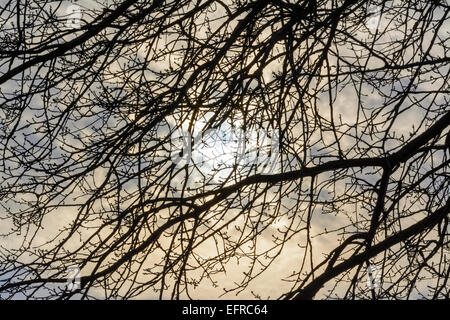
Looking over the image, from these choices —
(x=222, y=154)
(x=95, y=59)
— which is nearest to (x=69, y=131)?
(x=95, y=59)

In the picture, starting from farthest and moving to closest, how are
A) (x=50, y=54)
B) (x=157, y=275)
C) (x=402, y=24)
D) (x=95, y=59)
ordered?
1. (x=402, y=24)
2. (x=95, y=59)
3. (x=50, y=54)
4. (x=157, y=275)

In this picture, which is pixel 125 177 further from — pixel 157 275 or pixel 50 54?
pixel 50 54

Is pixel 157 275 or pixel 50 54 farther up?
pixel 50 54

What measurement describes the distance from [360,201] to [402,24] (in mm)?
1655

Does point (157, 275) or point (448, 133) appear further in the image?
point (448, 133)

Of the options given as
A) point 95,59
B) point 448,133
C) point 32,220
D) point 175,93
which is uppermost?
point 95,59

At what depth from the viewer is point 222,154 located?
15.2 ft

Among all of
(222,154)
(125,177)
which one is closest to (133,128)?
(125,177)
